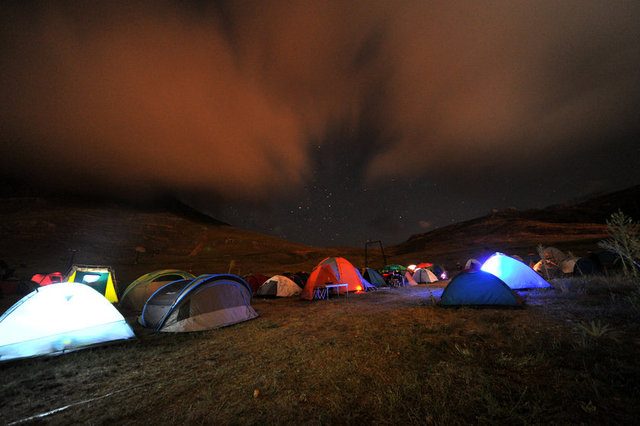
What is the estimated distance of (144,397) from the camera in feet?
13.4

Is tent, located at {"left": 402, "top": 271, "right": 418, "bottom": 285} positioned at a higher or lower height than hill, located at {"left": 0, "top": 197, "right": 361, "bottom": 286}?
lower

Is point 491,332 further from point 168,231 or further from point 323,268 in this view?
point 168,231

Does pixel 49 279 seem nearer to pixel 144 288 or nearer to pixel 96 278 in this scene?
pixel 96 278

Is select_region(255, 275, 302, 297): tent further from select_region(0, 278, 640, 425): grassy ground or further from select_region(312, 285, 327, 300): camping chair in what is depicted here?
select_region(0, 278, 640, 425): grassy ground

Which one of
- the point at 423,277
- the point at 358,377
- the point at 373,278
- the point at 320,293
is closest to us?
the point at 358,377

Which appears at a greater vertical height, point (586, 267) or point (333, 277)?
point (333, 277)

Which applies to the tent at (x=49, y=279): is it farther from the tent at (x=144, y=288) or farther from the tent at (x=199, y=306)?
the tent at (x=199, y=306)

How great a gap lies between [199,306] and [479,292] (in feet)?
35.8

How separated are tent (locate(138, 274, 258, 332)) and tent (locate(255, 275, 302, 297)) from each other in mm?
6544

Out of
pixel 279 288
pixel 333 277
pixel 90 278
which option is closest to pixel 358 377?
pixel 333 277

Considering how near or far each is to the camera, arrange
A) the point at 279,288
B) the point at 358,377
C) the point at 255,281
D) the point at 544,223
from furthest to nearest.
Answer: the point at 544,223
the point at 255,281
the point at 279,288
the point at 358,377

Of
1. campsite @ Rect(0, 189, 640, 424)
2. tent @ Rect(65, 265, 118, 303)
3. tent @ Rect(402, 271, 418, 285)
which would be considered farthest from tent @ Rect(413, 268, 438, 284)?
tent @ Rect(65, 265, 118, 303)

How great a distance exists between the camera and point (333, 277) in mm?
16234

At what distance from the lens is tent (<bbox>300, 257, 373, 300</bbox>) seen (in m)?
15.4
